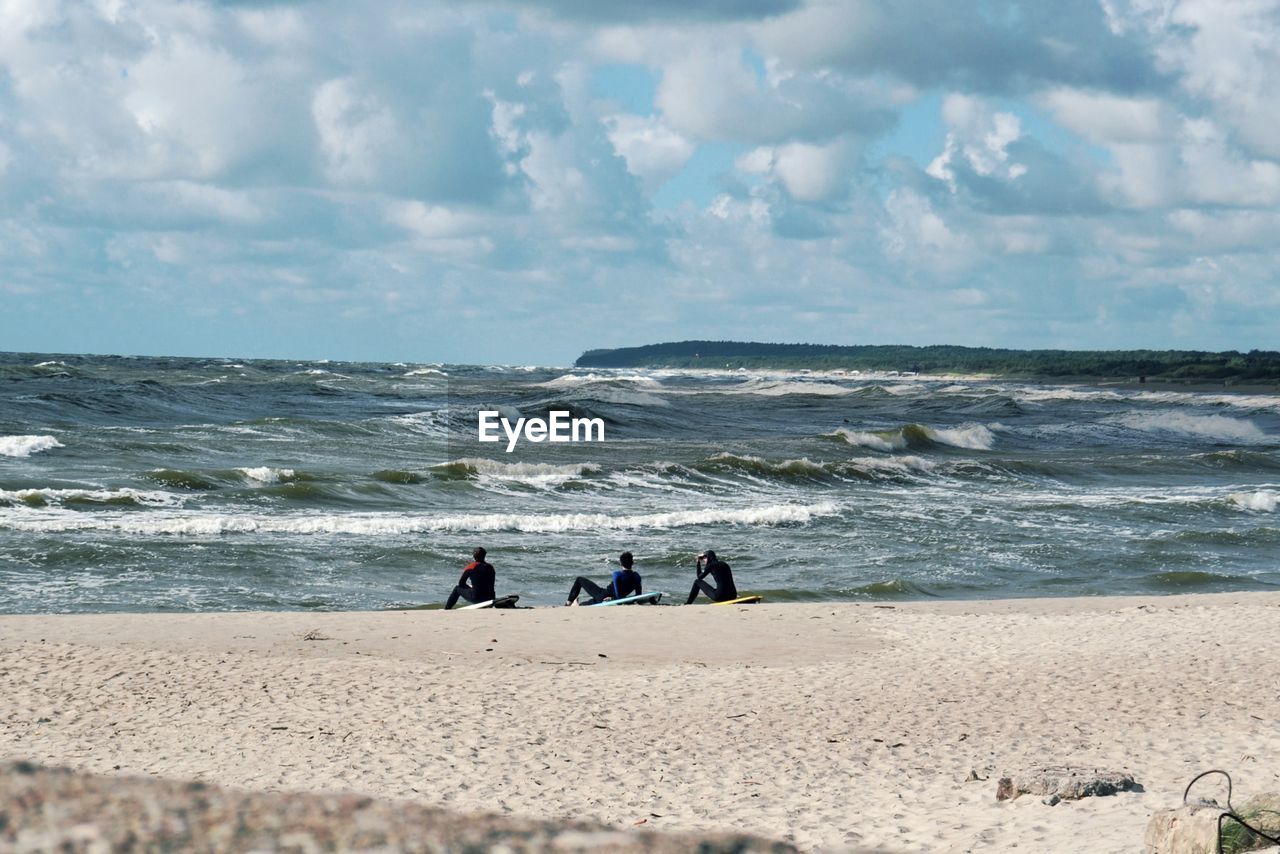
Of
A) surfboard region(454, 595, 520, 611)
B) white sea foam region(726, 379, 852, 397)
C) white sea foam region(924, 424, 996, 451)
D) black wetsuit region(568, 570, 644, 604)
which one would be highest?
white sea foam region(726, 379, 852, 397)

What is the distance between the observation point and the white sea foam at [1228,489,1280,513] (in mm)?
28078

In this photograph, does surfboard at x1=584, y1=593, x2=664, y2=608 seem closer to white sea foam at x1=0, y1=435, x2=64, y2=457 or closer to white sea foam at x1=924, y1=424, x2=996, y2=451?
white sea foam at x1=0, y1=435, x2=64, y2=457

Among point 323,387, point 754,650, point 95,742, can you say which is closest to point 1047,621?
point 754,650

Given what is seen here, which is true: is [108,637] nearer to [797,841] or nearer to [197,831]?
[797,841]

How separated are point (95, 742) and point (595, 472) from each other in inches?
917

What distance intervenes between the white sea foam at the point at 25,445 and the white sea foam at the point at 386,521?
32.2ft

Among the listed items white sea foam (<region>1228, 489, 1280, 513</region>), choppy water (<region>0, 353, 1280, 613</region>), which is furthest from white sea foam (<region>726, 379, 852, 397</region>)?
white sea foam (<region>1228, 489, 1280, 513</region>)

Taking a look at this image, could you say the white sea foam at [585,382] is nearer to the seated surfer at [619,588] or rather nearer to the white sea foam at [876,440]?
the white sea foam at [876,440]

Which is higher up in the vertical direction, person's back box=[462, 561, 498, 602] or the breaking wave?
the breaking wave

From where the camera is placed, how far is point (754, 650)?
12.7m

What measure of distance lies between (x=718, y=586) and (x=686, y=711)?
634 cm

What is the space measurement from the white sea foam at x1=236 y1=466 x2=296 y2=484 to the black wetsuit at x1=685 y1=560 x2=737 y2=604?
47.1 ft

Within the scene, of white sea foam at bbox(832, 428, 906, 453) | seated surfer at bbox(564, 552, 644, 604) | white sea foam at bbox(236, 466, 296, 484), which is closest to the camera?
seated surfer at bbox(564, 552, 644, 604)

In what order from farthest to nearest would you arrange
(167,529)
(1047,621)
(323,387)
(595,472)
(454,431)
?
(323,387)
(454,431)
(595,472)
(167,529)
(1047,621)
